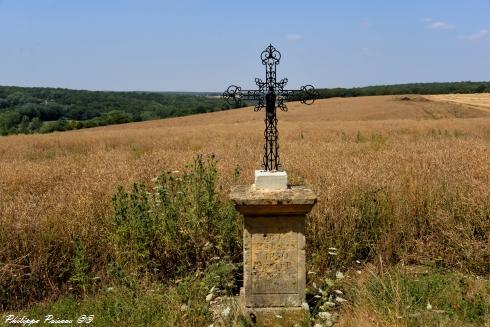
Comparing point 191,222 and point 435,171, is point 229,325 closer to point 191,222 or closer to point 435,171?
point 191,222

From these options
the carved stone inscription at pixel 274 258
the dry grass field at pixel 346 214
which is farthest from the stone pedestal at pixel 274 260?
the dry grass field at pixel 346 214

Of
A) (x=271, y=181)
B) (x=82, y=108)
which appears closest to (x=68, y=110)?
(x=82, y=108)

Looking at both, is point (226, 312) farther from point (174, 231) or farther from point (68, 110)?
point (68, 110)

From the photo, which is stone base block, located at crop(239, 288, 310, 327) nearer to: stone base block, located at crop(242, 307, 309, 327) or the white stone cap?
stone base block, located at crop(242, 307, 309, 327)

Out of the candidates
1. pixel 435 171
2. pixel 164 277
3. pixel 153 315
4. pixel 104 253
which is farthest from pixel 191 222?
pixel 435 171

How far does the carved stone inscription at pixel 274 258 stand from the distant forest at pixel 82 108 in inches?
1267

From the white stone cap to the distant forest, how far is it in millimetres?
32108

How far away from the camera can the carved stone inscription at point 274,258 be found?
3.71m

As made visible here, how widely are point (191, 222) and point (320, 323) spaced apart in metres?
1.85

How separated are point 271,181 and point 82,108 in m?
67.2

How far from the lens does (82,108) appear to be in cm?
6581

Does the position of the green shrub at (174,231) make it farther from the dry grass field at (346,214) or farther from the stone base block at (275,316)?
the stone base block at (275,316)

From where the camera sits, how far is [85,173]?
672cm

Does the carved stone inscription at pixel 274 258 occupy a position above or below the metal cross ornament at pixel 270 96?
below
